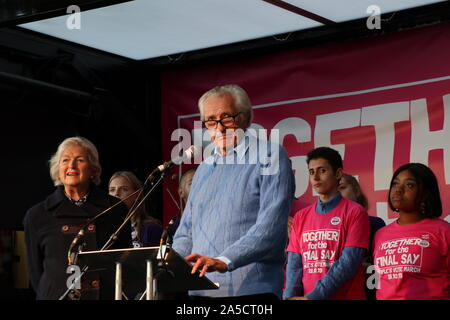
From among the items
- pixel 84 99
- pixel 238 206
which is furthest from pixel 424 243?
pixel 84 99

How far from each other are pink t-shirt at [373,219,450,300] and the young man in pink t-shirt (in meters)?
0.22

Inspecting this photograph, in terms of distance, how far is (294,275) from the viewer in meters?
4.80

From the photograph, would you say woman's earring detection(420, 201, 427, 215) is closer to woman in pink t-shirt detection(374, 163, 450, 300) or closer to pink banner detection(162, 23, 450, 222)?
woman in pink t-shirt detection(374, 163, 450, 300)

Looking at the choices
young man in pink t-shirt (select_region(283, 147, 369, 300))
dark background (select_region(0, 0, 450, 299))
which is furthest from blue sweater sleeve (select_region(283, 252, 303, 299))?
dark background (select_region(0, 0, 450, 299))

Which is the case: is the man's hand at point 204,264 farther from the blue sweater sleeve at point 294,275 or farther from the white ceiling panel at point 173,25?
the white ceiling panel at point 173,25

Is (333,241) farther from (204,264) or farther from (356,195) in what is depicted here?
(204,264)

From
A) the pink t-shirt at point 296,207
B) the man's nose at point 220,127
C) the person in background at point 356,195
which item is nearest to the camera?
the man's nose at point 220,127

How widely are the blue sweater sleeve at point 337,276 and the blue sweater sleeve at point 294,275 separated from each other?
248 millimetres

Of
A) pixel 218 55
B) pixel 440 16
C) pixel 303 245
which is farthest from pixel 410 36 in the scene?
pixel 303 245

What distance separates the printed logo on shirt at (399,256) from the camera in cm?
420

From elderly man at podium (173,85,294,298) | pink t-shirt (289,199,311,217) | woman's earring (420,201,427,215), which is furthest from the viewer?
pink t-shirt (289,199,311,217)

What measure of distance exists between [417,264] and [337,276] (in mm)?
463

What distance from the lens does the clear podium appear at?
2969 mm

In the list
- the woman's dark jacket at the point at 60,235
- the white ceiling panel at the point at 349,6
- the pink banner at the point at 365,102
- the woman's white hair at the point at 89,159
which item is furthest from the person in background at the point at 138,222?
the white ceiling panel at the point at 349,6
